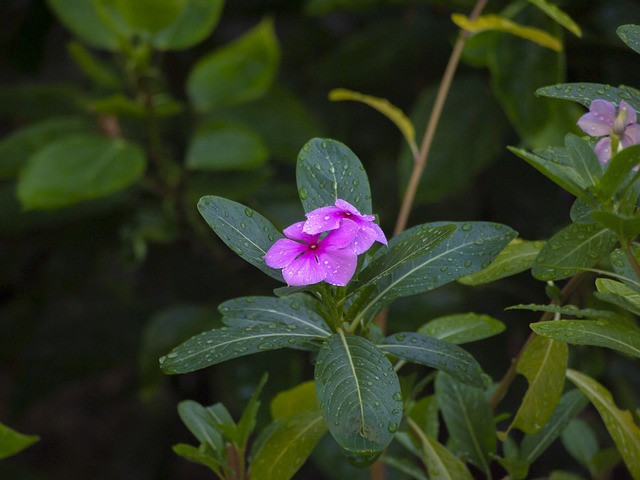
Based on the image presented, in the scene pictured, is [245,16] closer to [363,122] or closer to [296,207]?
[363,122]

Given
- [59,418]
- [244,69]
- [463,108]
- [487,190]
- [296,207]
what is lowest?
[59,418]

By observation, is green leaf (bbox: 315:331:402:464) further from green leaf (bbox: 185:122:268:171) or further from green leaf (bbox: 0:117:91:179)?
green leaf (bbox: 0:117:91:179)

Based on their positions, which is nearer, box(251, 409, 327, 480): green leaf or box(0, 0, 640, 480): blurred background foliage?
box(251, 409, 327, 480): green leaf

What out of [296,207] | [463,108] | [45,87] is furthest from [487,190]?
[45,87]

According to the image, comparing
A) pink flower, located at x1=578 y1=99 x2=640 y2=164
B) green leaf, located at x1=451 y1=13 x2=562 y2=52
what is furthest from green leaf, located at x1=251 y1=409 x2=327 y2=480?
green leaf, located at x1=451 y1=13 x2=562 y2=52

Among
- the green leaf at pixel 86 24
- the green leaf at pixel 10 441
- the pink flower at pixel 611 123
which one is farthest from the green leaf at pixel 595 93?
the green leaf at pixel 86 24
